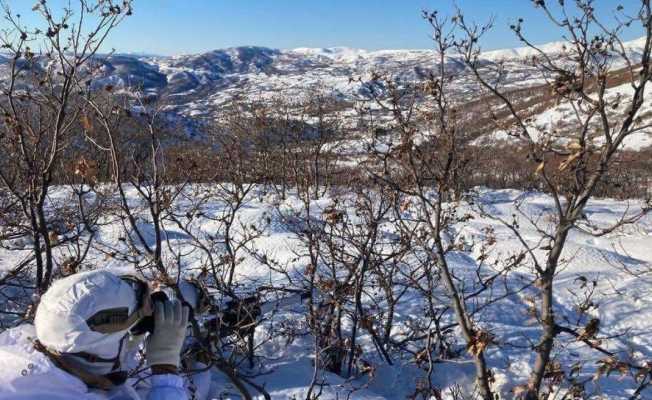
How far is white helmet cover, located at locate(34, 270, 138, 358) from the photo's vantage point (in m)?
1.46

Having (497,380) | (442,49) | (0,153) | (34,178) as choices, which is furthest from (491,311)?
(0,153)

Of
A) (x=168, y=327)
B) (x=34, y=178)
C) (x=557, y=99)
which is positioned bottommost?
(x=168, y=327)

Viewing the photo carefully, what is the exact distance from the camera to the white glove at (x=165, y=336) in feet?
5.83

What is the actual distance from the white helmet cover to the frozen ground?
117 centimetres

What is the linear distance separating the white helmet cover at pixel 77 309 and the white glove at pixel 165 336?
0.23m

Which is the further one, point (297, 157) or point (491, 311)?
point (297, 157)

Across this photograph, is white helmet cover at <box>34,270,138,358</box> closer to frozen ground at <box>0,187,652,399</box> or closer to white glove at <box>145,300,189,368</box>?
white glove at <box>145,300,189,368</box>

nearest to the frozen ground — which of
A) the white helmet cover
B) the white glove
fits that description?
the white glove

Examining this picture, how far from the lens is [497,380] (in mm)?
4789

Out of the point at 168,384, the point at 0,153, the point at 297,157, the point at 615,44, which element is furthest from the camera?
the point at 297,157

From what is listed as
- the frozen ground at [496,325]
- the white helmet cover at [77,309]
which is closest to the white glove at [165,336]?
the white helmet cover at [77,309]

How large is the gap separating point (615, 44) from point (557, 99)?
45 cm

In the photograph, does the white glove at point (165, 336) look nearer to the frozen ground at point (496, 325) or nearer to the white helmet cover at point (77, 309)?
the white helmet cover at point (77, 309)

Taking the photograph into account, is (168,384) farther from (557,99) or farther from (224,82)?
(224,82)
